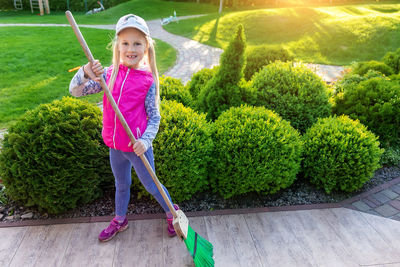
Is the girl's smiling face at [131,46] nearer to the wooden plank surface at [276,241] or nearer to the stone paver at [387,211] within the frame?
the wooden plank surface at [276,241]

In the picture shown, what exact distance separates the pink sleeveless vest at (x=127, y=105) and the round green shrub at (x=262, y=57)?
4.21m

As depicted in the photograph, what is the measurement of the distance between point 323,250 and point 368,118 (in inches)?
109

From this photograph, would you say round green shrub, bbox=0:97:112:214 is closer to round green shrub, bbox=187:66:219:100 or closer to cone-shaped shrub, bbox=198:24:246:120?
cone-shaped shrub, bbox=198:24:246:120

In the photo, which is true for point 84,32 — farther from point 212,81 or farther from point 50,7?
point 50,7

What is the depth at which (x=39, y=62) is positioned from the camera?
9703 mm

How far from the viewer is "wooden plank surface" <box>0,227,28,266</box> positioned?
116 inches

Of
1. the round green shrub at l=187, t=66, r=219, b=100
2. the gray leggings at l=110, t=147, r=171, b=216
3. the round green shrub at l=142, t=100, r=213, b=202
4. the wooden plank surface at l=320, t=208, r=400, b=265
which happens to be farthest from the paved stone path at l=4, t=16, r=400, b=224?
the gray leggings at l=110, t=147, r=171, b=216

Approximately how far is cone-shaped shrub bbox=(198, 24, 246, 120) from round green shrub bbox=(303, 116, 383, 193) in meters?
1.30

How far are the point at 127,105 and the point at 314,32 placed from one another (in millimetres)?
13962

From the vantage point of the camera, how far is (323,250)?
3.17m

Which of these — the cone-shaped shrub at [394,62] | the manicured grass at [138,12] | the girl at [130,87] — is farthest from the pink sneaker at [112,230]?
the manicured grass at [138,12]

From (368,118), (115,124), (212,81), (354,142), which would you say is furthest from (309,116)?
(115,124)

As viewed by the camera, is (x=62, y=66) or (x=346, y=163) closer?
(x=346, y=163)

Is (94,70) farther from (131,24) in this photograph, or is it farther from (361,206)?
(361,206)
